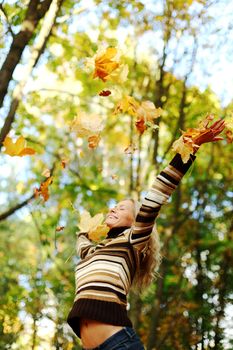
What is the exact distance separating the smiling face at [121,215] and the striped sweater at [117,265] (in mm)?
111

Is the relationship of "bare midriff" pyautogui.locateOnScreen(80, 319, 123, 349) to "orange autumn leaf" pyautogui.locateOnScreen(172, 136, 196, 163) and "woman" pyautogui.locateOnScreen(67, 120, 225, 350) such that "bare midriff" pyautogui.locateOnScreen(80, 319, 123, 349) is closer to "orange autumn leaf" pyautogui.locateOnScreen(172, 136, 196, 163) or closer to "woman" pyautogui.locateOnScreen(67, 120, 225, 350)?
"woman" pyautogui.locateOnScreen(67, 120, 225, 350)

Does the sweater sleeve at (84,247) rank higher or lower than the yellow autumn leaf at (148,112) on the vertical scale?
lower

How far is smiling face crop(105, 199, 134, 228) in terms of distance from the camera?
2980mm

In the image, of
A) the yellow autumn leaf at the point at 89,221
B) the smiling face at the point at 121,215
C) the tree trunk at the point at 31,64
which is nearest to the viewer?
the smiling face at the point at 121,215

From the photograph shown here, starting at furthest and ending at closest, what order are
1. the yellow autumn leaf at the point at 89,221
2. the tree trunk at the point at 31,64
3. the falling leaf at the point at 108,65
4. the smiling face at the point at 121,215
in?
the tree trunk at the point at 31,64
the yellow autumn leaf at the point at 89,221
the smiling face at the point at 121,215
the falling leaf at the point at 108,65

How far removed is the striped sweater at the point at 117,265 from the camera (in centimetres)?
252

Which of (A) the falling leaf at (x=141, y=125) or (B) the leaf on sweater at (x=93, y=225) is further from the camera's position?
(B) the leaf on sweater at (x=93, y=225)

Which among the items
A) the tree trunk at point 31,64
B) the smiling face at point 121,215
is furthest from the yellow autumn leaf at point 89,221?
the tree trunk at point 31,64

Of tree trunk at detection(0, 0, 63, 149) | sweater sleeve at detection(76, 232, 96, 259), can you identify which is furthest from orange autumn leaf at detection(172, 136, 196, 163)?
tree trunk at detection(0, 0, 63, 149)

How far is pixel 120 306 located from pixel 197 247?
18.7ft

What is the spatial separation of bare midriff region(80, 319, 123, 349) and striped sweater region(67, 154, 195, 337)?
0.11ft

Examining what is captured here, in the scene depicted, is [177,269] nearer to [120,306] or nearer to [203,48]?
[203,48]

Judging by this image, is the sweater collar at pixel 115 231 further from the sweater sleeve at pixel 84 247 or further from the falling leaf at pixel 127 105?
the falling leaf at pixel 127 105

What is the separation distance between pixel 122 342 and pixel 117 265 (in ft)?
1.37
